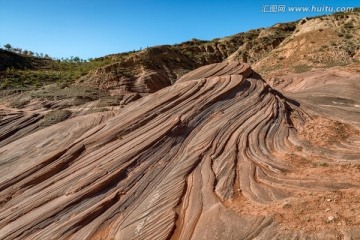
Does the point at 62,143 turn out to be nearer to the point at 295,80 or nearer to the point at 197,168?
the point at 197,168

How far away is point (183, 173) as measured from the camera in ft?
38.3

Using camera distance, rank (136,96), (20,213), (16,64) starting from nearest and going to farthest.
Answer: (20,213) < (136,96) < (16,64)

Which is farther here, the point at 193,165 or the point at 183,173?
the point at 193,165

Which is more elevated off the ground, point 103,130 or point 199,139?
point 103,130

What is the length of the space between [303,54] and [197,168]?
3547 centimetres

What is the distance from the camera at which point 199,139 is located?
13.6m

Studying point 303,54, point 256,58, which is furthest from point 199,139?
point 256,58

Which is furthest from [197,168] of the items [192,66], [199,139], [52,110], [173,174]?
[192,66]

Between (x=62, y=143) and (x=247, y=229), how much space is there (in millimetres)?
8902

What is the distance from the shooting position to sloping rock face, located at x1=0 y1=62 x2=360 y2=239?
365 inches

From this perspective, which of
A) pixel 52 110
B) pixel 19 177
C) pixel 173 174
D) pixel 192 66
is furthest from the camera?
pixel 192 66

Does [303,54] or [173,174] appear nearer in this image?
[173,174]

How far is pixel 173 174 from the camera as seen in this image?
11680 millimetres

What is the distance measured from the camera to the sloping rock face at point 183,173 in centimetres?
927
